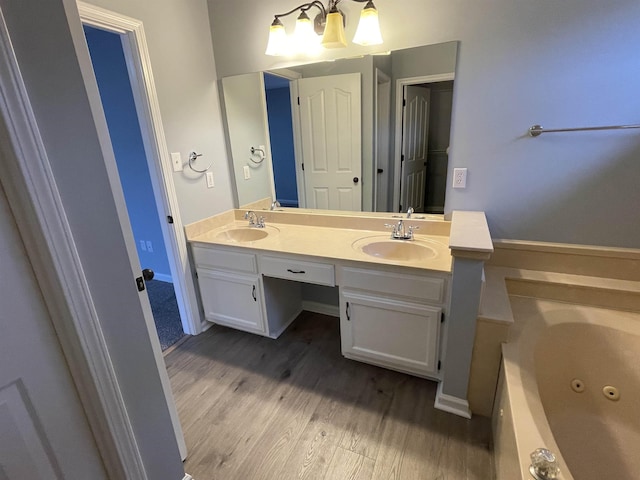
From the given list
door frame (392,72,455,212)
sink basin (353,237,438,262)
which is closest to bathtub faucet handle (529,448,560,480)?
sink basin (353,237,438,262)

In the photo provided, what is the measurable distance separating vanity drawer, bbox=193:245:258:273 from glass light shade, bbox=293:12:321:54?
1.33m

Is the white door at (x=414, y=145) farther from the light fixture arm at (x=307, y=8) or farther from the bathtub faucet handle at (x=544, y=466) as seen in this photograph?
the bathtub faucet handle at (x=544, y=466)

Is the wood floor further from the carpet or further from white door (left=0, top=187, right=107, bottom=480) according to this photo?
white door (left=0, top=187, right=107, bottom=480)

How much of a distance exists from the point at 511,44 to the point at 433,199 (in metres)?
0.86

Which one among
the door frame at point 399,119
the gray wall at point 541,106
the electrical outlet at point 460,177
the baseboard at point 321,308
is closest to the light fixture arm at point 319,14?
the gray wall at point 541,106

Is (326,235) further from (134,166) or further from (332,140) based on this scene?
(134,166)

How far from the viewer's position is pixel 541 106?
1556 mm

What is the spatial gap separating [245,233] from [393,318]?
4.14 ft

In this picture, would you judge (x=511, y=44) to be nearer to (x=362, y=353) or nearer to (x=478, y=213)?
(x=478, y=213)

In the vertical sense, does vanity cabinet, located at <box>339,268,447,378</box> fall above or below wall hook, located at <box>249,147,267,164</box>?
below

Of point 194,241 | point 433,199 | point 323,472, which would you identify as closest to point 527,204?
point 433,199

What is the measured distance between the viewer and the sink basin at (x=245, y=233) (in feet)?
7.48

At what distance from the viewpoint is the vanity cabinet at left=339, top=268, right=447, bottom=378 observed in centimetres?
159

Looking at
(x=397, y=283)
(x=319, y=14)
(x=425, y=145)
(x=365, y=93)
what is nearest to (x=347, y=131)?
(x=365, y=93)
